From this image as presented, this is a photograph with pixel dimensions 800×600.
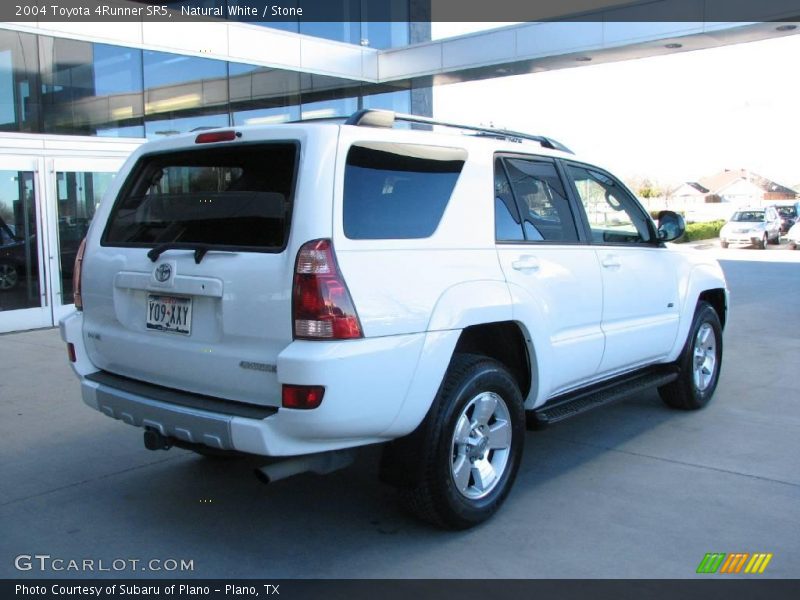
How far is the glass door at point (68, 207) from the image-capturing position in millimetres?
10680

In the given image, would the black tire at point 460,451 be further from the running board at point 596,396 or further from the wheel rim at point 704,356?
the wheel rim at point 704,356

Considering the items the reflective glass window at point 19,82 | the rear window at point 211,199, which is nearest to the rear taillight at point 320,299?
the rear window at point 211,199

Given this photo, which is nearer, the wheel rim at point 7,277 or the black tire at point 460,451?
the black tire at point 460,451

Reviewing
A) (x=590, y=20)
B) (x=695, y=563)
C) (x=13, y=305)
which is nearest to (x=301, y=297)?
(x=695, y=563)

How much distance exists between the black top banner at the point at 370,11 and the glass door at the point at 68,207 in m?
1.97

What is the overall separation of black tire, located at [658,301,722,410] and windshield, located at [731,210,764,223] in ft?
84.3

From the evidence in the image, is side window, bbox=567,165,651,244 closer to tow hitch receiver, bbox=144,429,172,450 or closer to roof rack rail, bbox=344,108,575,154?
roof rack rail, bbox=344,108,575,154

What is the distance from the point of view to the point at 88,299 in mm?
4195

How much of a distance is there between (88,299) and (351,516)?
1874mm

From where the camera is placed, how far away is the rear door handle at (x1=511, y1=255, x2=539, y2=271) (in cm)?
423

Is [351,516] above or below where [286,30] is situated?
below

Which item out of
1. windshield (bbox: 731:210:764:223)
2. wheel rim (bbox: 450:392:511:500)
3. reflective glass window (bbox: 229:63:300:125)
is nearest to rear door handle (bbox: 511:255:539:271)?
wheel rim (bbox: 450:392:511:500)

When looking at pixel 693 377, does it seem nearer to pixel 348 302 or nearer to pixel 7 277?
pixel 348 302

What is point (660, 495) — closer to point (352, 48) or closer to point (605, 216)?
point (605, 216)
